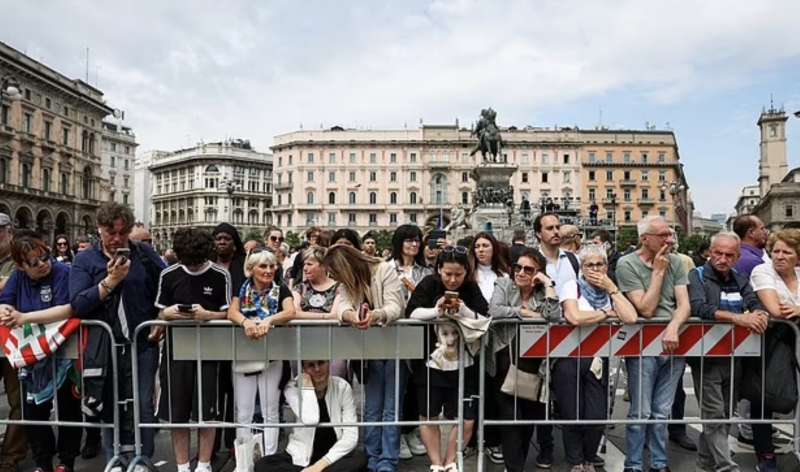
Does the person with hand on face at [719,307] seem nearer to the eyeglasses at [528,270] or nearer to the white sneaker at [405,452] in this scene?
the eyeglasses at [528,270]

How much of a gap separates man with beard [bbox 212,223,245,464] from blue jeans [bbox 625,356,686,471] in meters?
3.20

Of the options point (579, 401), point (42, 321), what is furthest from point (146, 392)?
point (579, 401)

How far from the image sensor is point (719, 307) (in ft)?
14.0

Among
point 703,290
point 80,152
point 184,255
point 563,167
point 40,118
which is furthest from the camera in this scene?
point 563,167

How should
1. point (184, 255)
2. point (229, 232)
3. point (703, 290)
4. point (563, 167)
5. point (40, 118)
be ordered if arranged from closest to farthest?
point (184, 255), point (703, 290), point (229, 232), point (40, 118), point (563, 167)

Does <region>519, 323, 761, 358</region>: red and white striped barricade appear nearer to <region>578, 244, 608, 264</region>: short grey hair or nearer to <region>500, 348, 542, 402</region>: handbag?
<region>500, 348, 542, 402</region>: handbag

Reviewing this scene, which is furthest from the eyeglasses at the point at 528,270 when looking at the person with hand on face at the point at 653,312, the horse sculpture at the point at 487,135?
the horse sculpture at the point at 487,135

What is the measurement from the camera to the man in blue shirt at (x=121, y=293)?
403 cm

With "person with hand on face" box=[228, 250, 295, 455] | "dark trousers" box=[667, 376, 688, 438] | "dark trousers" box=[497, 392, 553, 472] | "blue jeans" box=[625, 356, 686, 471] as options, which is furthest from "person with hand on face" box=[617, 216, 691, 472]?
"person with hand on face" box=[228, 250, 295, 455]

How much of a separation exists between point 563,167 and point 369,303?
272 feet

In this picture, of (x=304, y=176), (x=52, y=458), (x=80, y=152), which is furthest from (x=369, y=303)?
(x=304, y=176)

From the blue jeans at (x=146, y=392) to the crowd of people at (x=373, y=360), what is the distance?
0.01m

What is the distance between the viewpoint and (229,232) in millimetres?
4793

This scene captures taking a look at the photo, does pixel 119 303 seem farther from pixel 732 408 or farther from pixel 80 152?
pixel 80 152
